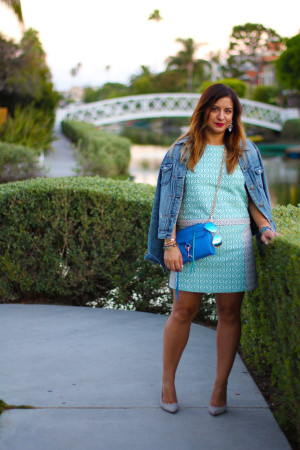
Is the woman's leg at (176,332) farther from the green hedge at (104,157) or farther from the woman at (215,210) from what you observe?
the green hedge at (104,157)

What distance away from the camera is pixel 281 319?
2568mm

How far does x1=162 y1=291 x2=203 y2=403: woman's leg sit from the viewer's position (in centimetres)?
279

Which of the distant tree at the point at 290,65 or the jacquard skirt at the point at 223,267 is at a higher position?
the distant tree at the point at 290,65

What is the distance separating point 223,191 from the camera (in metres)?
2.75

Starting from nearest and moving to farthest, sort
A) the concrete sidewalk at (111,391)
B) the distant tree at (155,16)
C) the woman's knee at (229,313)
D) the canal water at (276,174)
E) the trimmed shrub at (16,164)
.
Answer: the concrete sidewalk at (111,391)
the woman's knee at (229,313)
the trimmed shrub at (16,164)
the canal water at (276,174)
the distant tree at (155,16)

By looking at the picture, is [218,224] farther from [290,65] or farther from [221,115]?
[290,65]

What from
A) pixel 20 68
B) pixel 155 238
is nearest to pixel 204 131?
pixel 155 238

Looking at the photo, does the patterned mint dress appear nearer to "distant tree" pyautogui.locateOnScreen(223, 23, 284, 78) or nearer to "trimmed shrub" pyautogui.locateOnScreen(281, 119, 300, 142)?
"trimmed shrub" pyautogui.locateOnScreen(281, 119, 300, 142)

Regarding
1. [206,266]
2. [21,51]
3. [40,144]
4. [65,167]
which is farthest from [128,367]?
[21,51]

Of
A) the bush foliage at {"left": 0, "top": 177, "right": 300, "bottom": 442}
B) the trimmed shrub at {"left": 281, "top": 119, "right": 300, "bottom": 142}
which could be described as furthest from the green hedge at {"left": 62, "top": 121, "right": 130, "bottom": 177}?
the trimmed shrub at {"left": 281, "top": 119, "right": 300, "bottom": 142}

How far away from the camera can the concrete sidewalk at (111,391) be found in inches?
102

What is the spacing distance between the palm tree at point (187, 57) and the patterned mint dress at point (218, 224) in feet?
268

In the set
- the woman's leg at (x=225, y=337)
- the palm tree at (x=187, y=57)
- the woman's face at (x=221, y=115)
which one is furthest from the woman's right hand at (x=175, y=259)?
the palm tree at (x=187, y=57)

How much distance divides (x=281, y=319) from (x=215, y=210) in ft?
1.89
